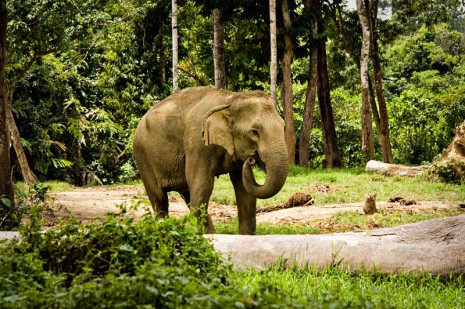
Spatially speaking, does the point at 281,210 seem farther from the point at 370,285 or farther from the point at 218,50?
the point at 218,50

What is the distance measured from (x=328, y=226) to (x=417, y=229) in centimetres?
432

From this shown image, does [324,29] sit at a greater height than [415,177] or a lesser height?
greater

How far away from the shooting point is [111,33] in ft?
95.0

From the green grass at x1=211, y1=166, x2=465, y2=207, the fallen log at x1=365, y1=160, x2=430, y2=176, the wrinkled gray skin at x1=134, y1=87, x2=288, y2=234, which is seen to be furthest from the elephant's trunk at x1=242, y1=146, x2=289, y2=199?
the fallen log at x1=365, y1=160, x2=430, y2=176

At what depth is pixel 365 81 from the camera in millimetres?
22469

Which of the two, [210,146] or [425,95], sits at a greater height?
[425,95]

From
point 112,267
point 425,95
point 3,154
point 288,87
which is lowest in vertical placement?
point 112,267

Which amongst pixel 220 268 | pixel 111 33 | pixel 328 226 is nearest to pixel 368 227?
pixel 328 226

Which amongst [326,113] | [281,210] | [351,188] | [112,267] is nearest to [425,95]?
[326,113]

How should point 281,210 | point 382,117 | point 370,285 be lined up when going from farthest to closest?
point 382,117 → point 281,210 → point 370,285

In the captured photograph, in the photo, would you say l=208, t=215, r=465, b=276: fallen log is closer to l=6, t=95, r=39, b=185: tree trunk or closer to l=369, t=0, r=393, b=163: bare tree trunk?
l=6, t=95, r=39, b=185: tree trunk

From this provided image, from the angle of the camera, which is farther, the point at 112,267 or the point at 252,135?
the point at 252,135

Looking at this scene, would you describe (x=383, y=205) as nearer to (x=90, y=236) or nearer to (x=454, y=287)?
(x=454, y=287)

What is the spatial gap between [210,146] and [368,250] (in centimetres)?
323
